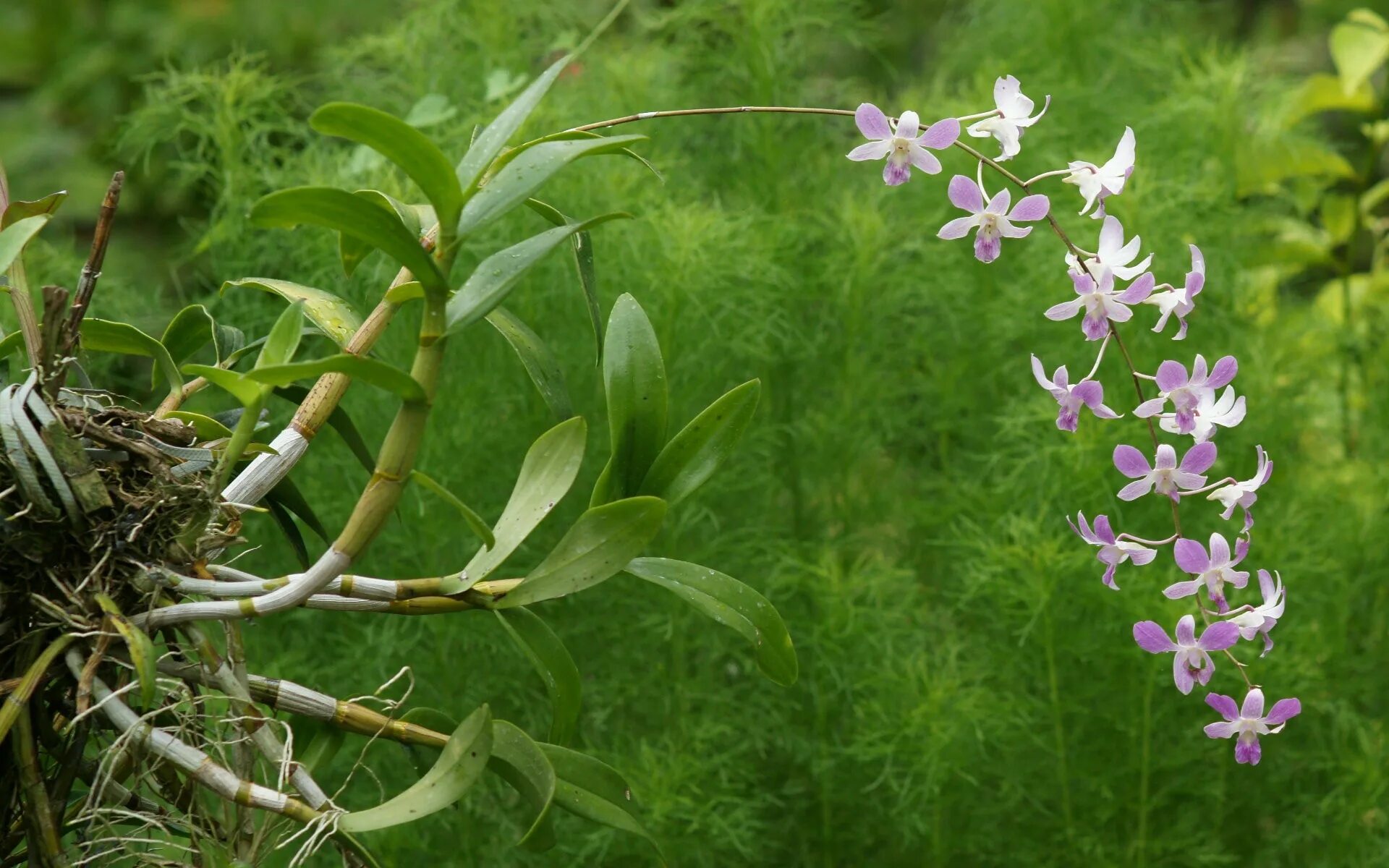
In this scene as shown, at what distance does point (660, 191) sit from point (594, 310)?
0.63 meters

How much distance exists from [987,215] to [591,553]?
0.75 feet

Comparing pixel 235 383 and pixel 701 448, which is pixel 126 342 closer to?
pixel 235 383

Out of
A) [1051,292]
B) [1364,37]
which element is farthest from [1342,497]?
[1364,37]

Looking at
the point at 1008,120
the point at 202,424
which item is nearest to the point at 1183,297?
the point at 1008,120

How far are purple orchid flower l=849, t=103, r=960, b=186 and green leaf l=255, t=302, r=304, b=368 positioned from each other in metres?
0.24

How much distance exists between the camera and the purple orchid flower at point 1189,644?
0.53 m

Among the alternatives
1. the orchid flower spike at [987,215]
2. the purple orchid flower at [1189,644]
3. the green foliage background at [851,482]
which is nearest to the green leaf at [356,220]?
the orchid flower spike at [987,215]

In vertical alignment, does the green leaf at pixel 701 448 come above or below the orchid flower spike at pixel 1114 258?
below

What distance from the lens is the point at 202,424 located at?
0.56 metres

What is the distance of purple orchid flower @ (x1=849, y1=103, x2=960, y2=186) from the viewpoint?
527mm

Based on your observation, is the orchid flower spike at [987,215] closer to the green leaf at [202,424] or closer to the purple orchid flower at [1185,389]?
the purple orchid flower at [1185,389]

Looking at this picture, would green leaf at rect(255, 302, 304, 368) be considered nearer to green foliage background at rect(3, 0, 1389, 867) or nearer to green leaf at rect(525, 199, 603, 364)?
green leaf at rect(525, 199, 603, 364)

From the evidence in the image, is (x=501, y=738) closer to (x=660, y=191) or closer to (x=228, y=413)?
(x=228, y=413)

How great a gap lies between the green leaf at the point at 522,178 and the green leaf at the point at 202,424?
166mm
